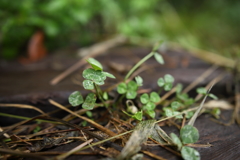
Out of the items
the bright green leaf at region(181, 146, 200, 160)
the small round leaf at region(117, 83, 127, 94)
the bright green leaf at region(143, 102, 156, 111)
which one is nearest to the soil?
the bright green leaf at region(181, 146, 200, 160)

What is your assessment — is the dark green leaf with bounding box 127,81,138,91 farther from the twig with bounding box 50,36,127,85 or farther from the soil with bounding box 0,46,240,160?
the twig with bounding box 50,36,127,85

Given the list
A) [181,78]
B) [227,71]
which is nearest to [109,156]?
[181,78]

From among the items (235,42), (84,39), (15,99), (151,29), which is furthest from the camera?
(235,42)

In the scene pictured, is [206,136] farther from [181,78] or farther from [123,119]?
[181,78]

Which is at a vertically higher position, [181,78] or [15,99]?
[15,99]

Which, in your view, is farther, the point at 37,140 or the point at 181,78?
Result: the point at 181,78

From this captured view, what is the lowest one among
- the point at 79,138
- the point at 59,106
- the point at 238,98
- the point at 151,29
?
the point at 238,98

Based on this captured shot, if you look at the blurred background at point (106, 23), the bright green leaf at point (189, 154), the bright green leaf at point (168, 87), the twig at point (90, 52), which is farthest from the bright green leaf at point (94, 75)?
the blurred background at point (106, 23)

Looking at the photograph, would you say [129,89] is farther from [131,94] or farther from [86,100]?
[86,100]
